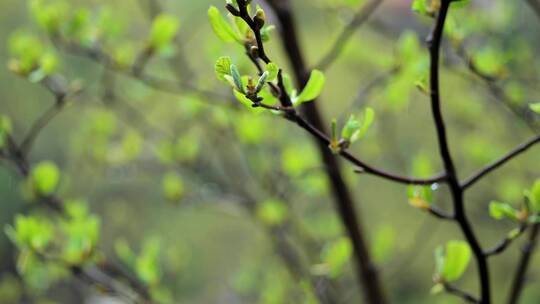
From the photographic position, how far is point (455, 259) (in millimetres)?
490

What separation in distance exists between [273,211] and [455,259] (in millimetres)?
641

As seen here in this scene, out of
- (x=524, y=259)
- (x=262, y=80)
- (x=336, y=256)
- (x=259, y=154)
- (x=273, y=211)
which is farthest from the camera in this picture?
→ (x=259, y=154)

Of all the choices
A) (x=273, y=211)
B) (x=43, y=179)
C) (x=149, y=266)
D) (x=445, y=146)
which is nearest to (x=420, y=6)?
(x=445, y=146)

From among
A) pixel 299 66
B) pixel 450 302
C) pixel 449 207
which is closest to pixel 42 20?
pixel 299 66

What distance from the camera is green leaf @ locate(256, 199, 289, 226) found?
1115 mm

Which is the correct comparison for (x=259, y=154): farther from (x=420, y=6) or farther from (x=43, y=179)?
(x=420, y=6)

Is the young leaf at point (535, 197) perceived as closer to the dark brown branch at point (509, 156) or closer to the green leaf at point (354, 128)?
the dark brown branch at point (509, 156)

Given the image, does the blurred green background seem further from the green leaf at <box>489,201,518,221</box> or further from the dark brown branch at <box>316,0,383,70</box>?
the green leaf at <box>489,201,518,221</box>

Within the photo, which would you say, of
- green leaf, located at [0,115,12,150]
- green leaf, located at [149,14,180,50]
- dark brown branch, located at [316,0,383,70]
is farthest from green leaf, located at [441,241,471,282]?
green leaf, located at [0,115,12,150]

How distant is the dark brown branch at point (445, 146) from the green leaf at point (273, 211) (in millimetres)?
636

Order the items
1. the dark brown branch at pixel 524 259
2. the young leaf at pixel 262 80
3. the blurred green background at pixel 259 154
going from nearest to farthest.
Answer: the young leaf at pixel 262 80, the dark brown branch at pixel 524 259, the blurred green background at pixel 259 154

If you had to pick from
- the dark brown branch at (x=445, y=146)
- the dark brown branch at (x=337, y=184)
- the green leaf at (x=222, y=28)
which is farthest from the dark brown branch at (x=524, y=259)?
the green leaf at (x=222, y=28)

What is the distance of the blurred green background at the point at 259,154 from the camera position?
108 cm

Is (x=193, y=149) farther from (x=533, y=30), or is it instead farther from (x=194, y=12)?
(x=533, y=30)
